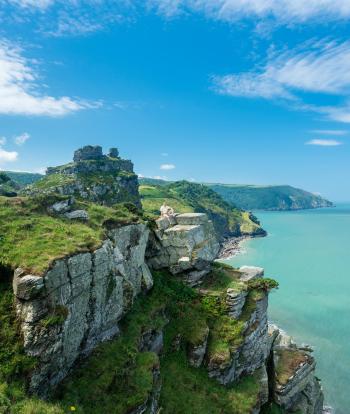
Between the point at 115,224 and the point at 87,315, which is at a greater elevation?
the point at 115,224

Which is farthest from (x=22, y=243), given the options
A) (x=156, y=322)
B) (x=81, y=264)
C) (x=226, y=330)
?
(x=226, y=330)

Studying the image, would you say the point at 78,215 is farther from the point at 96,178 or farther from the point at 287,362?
the point at 96,178

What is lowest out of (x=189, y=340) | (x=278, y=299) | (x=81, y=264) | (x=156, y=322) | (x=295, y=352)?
(x=278, y=299)

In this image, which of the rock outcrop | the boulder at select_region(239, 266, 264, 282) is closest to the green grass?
the rock outcrop

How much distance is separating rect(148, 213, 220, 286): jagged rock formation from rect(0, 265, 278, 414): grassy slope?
55.7 inches

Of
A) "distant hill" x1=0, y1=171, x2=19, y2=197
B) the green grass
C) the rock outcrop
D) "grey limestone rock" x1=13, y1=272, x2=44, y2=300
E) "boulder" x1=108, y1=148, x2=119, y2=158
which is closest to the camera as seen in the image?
"grey limestone rock" x1=13, y1=272, x2=44, y2=300

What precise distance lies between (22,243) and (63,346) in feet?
20.0

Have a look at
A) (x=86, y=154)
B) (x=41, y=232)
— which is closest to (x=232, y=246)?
(x=86, y=154)

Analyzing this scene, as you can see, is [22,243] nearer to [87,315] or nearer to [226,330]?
[87,315]

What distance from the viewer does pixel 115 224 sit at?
91.1 feet

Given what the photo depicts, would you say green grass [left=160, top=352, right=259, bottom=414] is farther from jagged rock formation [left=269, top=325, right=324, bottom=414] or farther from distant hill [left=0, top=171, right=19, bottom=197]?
distant hill [left=0, top=171, right=19, bottom=197]

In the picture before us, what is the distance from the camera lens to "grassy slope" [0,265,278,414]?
17156 mm

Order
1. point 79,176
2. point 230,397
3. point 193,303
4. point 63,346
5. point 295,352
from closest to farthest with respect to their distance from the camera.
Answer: point 63,346 < point 230,397 < point 193,303 < point 295,352 < point 79,176

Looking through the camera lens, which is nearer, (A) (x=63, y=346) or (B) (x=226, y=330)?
(A) (x=63, y=346)
